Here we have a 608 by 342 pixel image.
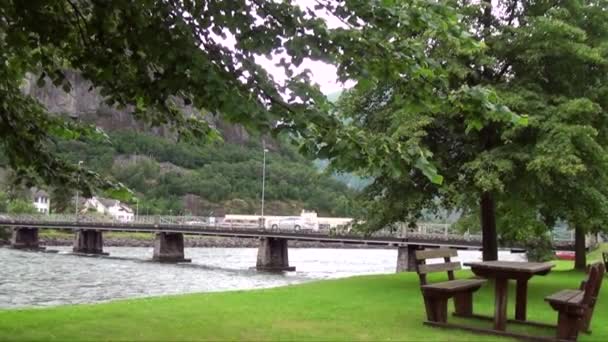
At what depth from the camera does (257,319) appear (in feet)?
37.1

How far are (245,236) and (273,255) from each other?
8618mm

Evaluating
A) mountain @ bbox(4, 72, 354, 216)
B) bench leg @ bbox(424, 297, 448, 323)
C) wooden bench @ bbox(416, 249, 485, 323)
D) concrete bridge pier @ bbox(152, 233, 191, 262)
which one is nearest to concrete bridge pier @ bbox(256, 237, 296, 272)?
concrete bridge pier @ bbox(152, 233, 191, 262)

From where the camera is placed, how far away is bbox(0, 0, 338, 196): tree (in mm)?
6504

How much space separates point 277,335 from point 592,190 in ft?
30.8

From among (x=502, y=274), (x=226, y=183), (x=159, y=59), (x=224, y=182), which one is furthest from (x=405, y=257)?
(x=224, y=182)

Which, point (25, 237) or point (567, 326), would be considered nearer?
point (567, 326)

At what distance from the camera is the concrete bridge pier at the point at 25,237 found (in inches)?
3637

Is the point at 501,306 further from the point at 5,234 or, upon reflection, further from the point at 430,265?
the point at 5,234

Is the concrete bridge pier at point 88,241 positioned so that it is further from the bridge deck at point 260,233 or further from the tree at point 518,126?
the tree at point 518,126

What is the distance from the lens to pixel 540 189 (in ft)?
53.5

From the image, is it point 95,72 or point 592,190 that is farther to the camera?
point 592,190

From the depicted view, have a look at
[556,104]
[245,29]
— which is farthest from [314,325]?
[556,104]

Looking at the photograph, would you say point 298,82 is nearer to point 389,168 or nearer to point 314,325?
point 389,168

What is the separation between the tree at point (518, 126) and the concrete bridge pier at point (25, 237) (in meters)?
82.6
